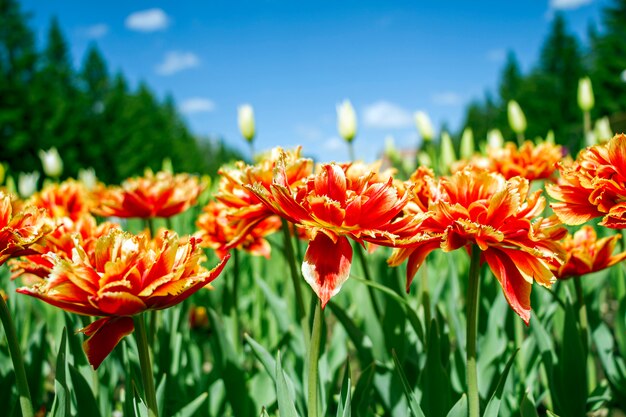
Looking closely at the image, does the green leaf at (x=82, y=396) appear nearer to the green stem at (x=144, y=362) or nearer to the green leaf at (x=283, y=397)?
the green stem at (x=144, y=362)

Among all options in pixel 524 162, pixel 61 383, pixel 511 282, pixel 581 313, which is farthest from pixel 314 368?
pixel 524 162

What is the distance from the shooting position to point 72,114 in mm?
29516

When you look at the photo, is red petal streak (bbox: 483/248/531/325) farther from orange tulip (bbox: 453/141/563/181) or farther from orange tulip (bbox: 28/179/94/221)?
orange tulip (bbox: 28/179/94/221)

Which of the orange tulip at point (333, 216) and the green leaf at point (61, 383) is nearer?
the orange tulip at point (333, 216)

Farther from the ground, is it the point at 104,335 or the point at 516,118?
the point at 516,118

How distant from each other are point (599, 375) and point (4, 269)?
9.18 ft

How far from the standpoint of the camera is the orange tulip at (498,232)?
94cm

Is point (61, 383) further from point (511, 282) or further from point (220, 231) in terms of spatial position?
point (511, 282)

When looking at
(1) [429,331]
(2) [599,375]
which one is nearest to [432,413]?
(1) [429,331]

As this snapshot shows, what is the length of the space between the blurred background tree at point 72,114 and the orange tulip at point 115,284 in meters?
18.2

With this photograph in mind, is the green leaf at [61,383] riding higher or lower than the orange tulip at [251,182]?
lower

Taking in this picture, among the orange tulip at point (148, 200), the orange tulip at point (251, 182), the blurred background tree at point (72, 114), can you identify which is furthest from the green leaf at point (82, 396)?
the blurred background tree at point (72, 114)

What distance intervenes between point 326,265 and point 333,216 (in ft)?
0.29

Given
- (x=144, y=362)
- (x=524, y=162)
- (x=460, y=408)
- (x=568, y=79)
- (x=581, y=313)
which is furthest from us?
(x=568, y=79)
